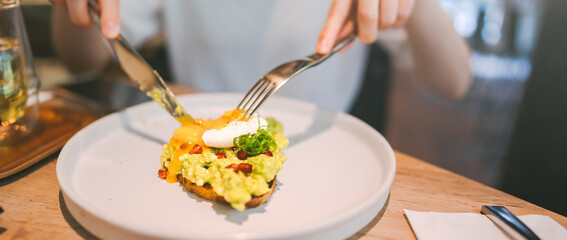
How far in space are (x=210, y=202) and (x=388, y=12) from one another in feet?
3.08

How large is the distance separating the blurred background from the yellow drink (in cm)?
60

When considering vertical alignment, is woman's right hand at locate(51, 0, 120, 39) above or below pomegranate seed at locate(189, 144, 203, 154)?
above

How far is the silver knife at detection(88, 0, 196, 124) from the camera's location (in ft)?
3.92

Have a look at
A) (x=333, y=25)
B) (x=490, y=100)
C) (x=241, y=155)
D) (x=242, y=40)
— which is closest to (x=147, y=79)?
(x=241, y=155)

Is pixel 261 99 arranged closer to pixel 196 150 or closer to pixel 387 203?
pixel 196 150

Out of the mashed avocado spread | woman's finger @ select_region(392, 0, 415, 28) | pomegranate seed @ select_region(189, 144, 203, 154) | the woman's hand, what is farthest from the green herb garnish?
woman's finger @ select_region(392, 0, 415, 28)

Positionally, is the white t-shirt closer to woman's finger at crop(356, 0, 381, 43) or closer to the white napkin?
woman's finger at crop(356, 0, 381, 43)

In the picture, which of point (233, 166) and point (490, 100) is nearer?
point (233, 166)

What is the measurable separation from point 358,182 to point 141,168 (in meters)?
0.63

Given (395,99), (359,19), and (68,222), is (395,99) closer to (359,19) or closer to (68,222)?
(359,19)

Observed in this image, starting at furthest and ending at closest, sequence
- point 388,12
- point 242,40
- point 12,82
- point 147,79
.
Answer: point 242,40 < point 388,12 < point 147,79 < point 12,82

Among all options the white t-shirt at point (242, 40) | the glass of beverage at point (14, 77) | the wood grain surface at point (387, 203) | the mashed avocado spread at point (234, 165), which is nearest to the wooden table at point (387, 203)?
the wood grain surface at point (387, 203)

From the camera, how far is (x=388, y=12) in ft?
4.35

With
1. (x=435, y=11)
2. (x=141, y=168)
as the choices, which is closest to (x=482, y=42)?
(x=435, y=11)
